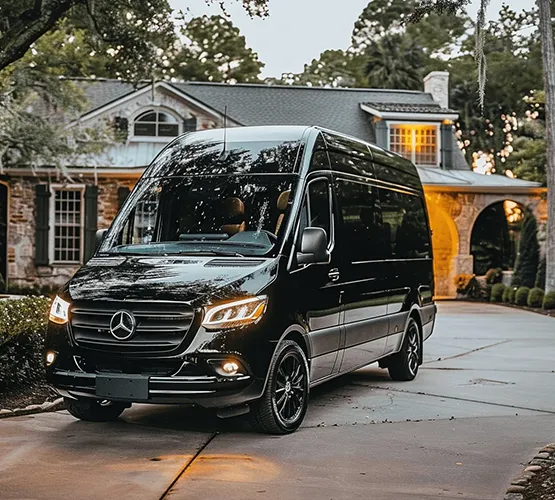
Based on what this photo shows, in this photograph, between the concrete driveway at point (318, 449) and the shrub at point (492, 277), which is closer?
the concrete driveway at point (318, 449)

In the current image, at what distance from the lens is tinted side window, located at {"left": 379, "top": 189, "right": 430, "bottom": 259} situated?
32.1 feet

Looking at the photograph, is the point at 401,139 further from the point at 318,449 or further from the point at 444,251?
the point at 318,449

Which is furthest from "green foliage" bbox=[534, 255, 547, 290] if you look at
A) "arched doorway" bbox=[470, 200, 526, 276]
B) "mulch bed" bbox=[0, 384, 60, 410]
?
"mulch bed" bbox=[0, 384, 60, 410]

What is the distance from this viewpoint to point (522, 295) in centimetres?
2373

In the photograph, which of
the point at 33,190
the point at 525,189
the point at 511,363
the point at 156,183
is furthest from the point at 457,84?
the point at 156,183

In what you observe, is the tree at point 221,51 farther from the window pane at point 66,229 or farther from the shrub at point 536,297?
the shrub at point 536,297

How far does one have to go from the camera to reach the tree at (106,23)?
12.6 m

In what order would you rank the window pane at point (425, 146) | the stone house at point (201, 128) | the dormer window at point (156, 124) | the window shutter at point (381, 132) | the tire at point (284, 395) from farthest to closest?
the window pane at point (425, 146)
the window shutter at point (381, 132)
the dormer window at point (156, 124)
the stone house at point (201, 128)
the tire at point (284, 395)

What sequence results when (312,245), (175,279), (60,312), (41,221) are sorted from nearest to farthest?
(175,279) → (60,312) → (312,245) → (41,221)

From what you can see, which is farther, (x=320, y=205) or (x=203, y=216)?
(x=320, y=205)

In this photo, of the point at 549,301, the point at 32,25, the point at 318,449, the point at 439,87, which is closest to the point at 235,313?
the point at 318,449

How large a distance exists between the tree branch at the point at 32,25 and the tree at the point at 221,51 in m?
35.6

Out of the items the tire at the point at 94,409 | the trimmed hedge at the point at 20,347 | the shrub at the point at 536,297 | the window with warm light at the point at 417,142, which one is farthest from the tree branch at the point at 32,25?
the window with warm light at the point at 417,142

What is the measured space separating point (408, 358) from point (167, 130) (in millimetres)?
17086
